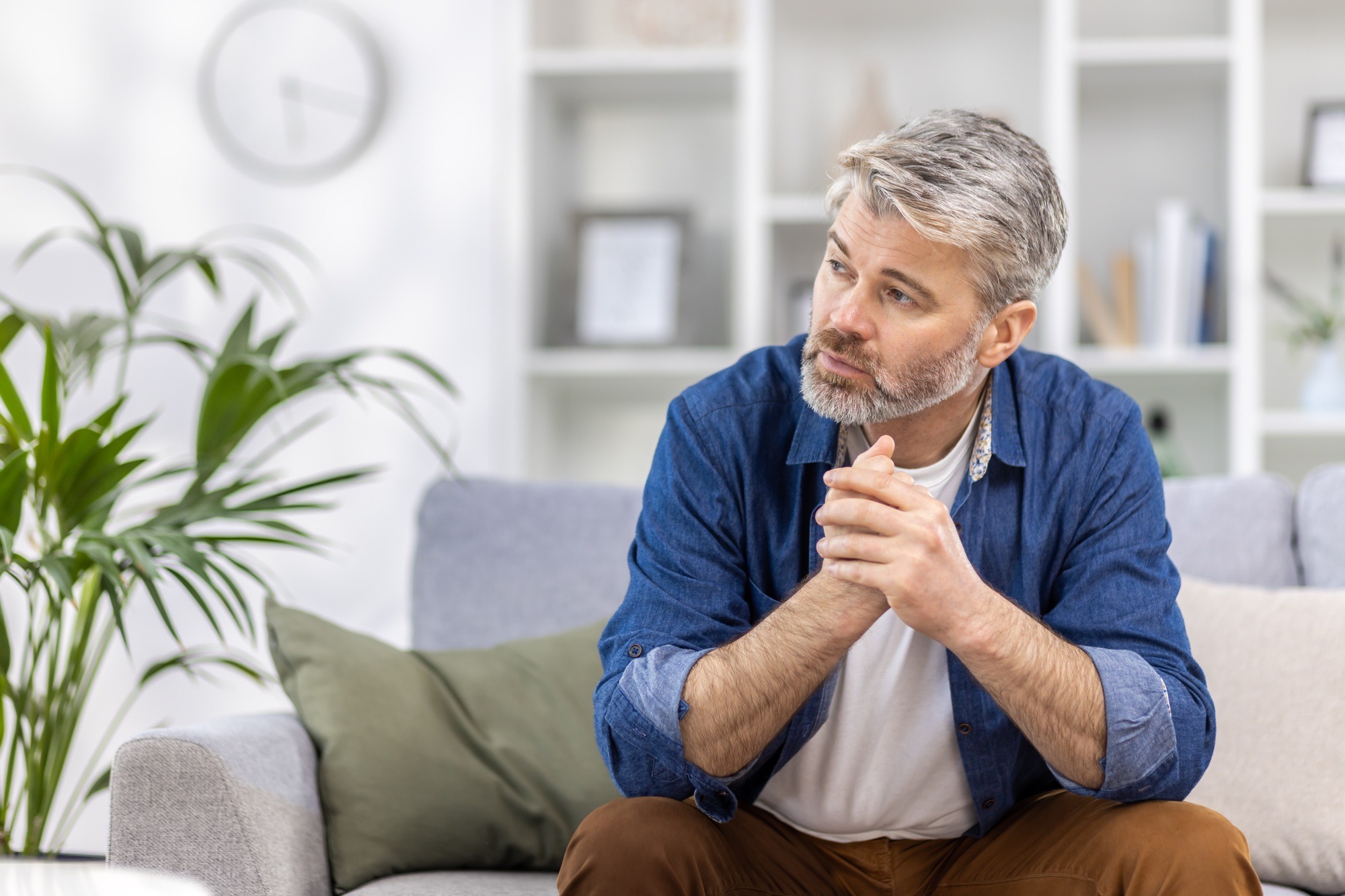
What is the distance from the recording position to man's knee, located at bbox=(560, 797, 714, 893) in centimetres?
107

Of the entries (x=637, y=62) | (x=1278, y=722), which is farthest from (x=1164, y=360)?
(x=637, y=62)

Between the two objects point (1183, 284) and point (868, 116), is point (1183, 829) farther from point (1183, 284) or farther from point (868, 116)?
point (868, 116)

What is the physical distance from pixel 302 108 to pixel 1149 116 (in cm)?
178

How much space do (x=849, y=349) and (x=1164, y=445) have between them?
1.36 m

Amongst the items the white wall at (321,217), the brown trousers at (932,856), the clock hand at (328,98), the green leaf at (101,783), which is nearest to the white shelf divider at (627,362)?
the white wall at (321,217)

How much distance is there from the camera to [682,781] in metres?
1.18

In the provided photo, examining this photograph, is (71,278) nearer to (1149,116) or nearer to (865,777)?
(865,777)

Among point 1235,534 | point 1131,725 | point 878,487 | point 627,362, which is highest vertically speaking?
point 627,362

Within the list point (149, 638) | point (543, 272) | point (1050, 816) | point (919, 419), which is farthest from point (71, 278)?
point (1050, 816)

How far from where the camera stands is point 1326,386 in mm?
2271

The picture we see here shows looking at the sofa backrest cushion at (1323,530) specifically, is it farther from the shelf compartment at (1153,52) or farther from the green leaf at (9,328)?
the green leaf at (9,328)

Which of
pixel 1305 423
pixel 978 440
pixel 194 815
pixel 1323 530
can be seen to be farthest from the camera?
pixel 1305 423

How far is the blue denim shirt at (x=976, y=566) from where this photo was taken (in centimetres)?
115

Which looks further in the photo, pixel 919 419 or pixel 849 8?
pixel 849 8
